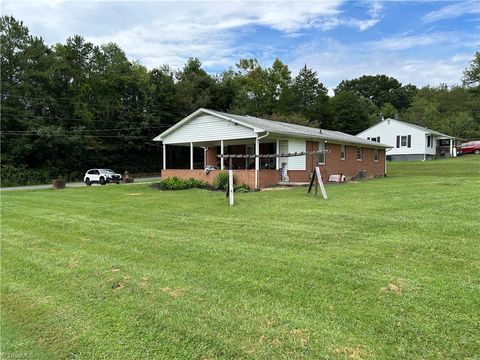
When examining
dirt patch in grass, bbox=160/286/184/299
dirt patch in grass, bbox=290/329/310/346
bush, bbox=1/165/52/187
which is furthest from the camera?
bush, bbox=1/165/52/187

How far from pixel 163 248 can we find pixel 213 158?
19.4m

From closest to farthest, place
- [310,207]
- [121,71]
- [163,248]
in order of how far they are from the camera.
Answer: [163,248], [310,207], [121,71]

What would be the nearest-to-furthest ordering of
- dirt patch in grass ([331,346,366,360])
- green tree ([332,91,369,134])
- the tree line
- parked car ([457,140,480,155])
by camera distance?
dirt patch in grass ([331,346,366,360]), the tree line, parked car ([457,140,480,155]), green tree ([332,91,369,134])

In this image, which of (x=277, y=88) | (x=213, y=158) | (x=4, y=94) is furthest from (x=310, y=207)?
(x=277, y=88)

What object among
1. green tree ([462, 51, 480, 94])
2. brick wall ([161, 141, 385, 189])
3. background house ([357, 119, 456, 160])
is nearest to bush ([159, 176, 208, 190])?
brick wall ([161, 141, 385, 189])

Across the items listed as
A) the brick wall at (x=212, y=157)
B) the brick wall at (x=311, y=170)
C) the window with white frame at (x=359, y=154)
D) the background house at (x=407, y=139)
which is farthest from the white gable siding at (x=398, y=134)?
the brick wall at (x=212, y=157)

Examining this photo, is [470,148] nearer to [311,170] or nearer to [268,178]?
[311,170]

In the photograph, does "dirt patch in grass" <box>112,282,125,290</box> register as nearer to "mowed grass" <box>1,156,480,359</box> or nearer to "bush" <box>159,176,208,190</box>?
"mowed grass" <box>1,156,480,359</box>

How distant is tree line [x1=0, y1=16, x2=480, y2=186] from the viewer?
1368 inches

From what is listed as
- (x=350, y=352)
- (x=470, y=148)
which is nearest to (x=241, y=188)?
(x=350, y=352)

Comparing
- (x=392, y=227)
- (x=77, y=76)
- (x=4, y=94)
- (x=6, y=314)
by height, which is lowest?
(x=6, y=314)

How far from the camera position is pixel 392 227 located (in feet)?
20.6

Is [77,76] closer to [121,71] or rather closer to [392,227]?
[121,71]

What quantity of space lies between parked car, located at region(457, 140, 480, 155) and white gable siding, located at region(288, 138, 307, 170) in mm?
31733
